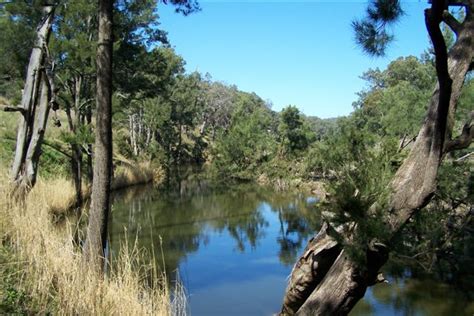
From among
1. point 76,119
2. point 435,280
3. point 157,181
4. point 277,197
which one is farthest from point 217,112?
point 435,280

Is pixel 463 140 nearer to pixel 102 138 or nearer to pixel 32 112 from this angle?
pixel 102 138

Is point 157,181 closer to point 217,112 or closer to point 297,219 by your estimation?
point 297,219

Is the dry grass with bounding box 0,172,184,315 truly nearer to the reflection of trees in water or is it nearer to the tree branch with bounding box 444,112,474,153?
the tree branch with bounding box 444,112,474,153

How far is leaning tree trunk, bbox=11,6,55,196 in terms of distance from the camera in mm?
7404

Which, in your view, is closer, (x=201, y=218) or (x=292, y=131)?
(x=201, y=218)

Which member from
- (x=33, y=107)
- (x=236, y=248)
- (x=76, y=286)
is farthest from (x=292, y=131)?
(x=76, y=286)

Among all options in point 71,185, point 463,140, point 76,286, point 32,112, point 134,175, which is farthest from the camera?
point 134,175

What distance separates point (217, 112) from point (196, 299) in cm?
4738

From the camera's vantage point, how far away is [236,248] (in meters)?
10.2

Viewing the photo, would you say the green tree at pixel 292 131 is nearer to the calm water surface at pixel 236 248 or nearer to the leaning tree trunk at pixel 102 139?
the calm water surface at pixel 236 248

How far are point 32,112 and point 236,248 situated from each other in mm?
5013

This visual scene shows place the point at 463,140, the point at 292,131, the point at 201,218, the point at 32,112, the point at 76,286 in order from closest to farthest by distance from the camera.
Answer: the point at 463,140, the point at 76,286, the point at 32,112, the point at 201,218, the point at 292,131

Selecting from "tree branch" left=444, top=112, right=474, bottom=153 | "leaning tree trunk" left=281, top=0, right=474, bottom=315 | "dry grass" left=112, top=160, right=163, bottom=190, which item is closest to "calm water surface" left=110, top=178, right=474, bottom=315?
"dry grass" left=112, top=160, right=163, bottom=190

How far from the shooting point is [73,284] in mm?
3529
